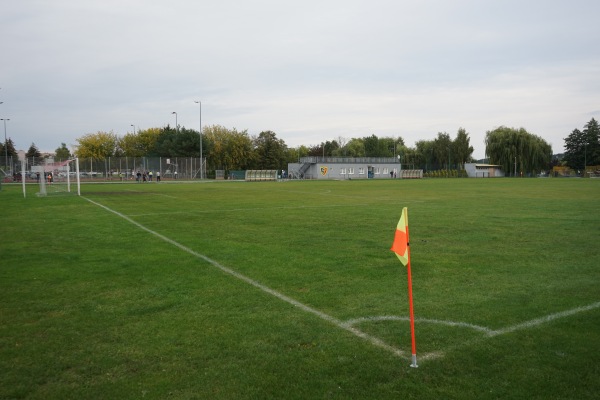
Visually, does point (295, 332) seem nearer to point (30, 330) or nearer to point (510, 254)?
point (30, 330)

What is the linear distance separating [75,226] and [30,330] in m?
10.3

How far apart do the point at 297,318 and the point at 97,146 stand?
9016cm

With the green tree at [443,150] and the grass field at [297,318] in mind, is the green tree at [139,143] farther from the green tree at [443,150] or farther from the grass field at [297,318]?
the grass field at [297,318]

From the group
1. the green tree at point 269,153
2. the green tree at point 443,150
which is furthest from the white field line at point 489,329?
the green tree at point 443,150

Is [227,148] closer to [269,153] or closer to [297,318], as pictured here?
[269,153]

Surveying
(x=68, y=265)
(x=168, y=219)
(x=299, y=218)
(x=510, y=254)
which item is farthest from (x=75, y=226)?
(x=510, y=254)

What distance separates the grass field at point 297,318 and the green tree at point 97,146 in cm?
8188

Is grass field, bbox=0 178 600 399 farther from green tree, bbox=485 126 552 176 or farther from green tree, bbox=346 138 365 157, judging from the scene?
green tree, bbox=346 138 365 157

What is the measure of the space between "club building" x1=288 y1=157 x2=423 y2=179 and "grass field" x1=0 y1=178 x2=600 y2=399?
232 feet

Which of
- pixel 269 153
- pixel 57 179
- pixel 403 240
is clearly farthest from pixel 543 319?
pixel 269 153

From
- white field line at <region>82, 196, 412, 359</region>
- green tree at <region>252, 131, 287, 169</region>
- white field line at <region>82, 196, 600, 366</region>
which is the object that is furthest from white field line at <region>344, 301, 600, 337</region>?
green tree at <region>252, 131, 287, 169</region>

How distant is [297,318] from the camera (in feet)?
18.5

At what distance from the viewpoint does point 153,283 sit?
7.39m

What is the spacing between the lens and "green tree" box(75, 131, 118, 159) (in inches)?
3359
